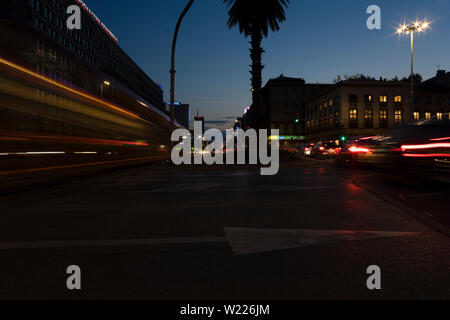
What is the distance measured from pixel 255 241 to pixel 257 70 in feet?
68.1

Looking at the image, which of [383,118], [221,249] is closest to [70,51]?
[221,249]

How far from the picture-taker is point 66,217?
19.4 ft

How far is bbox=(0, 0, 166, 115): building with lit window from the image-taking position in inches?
359

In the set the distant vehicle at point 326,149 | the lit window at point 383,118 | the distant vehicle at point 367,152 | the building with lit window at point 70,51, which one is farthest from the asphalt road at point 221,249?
the lit window at point 383,118

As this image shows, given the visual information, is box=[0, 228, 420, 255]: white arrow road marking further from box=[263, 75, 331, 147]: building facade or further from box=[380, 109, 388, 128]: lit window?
box=[263, 75, 331, 147]: building facade

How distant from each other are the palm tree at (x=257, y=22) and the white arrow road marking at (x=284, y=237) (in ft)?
64.9

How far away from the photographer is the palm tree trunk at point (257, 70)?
23.6m

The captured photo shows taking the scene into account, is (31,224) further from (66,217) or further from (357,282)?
(357,282)

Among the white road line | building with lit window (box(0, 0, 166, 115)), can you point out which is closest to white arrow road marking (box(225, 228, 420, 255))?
the white road line

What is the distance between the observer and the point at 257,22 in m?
23.5

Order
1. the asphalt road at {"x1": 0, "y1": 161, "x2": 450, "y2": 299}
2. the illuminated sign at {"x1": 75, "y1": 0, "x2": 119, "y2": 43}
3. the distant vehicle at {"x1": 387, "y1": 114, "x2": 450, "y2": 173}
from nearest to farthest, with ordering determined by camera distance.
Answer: the asphalt road at {"x1": 0, "y1": 161, "x2": 450, "y2": 299} < the distant vehicle at {"x1": 387, "y1": 114, "x2": 450, "y2": 173} < the illuminated sign at {"x1": 75, "y1": 0, "x2": 119, "y2": 43}

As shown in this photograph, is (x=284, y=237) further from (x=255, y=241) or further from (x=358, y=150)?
(x=358, y=150)
